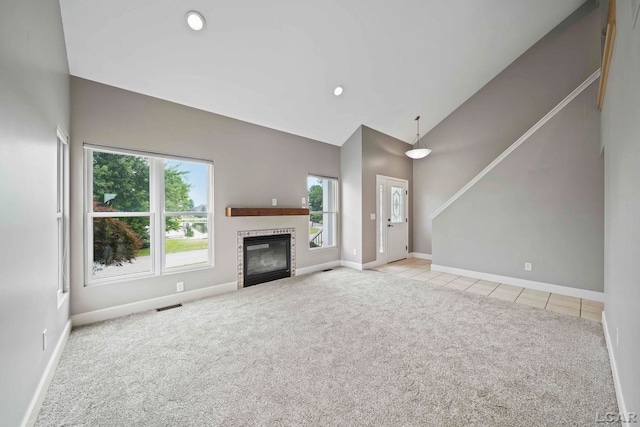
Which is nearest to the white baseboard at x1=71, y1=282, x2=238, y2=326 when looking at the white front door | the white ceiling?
the white ceiling

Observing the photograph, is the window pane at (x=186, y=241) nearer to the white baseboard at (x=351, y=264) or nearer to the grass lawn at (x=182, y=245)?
the grass lawn at (x=182, y=245)

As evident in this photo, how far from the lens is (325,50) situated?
10.7 feet

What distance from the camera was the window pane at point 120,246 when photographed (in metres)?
2.89

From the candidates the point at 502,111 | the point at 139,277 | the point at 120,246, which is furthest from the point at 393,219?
the point at 120,246

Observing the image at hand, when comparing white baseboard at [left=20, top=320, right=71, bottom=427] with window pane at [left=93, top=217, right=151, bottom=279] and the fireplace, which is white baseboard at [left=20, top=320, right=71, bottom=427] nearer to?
window pane at [left=93, top=217, right=151, bottom=279]

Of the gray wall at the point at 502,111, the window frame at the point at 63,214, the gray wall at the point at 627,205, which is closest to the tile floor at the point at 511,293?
the gray wall at the point at 627,205

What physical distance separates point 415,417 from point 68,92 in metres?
4.17

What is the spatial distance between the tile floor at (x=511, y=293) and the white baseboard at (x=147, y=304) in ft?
10.1

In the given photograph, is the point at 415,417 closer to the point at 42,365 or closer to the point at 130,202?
the point at 42,365

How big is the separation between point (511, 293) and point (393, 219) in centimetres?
275

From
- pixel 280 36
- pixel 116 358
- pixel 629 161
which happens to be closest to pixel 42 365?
pixel 116 358

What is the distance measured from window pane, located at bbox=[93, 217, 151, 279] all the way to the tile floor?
4.05 meters

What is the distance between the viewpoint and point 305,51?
3166mm

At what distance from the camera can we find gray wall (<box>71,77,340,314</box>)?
2725mm
